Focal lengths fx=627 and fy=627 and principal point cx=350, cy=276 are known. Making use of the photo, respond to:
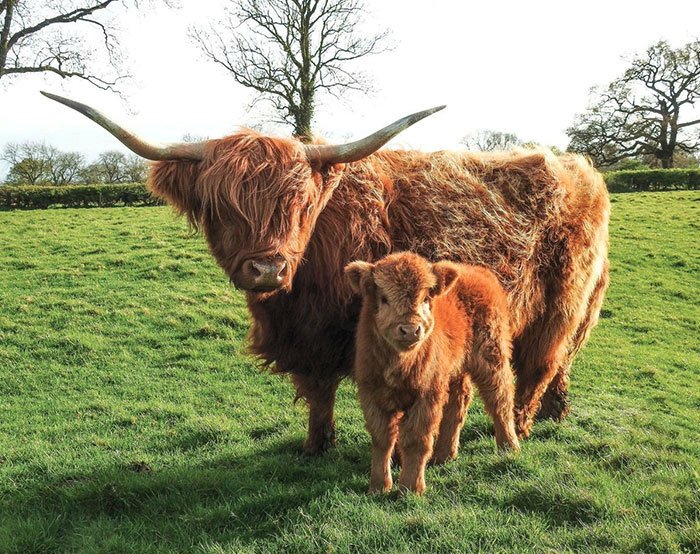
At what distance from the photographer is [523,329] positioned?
470 cm

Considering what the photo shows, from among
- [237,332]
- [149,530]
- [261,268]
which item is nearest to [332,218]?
[261,268]

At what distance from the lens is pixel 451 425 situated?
4.25m

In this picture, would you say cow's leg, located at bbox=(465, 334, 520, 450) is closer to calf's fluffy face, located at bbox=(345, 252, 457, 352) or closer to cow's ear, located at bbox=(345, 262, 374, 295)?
calf's fluffy face, located at bbox=(345, 252, 457, 352)

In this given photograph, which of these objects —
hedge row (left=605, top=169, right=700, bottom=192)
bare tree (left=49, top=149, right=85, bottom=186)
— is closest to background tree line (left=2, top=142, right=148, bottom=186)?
bare tree (left=49, top=149, right=85, bottom=186)

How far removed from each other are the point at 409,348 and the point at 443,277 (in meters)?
0.46

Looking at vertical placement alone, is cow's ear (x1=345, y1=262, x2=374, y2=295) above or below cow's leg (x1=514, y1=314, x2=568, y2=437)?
above

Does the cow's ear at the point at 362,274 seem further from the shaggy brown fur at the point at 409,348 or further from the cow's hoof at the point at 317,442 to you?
the cow's hoof at the point at 317,442

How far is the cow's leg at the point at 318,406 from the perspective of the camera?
14.4 ft

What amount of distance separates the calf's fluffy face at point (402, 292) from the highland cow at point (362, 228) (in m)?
0.46

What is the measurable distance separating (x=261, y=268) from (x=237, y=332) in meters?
5.88

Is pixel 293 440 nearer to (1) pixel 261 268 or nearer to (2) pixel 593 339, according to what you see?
(1) pixel 261 268

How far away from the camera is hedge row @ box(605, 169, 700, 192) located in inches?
1029

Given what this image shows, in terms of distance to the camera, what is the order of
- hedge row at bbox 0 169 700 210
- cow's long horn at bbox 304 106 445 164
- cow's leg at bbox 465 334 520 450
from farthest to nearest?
hedge row at bbox 0 169 700 210 → cow's leg at bbox 465 334 520 450 → cow's long horn at bbox 304 106 445 164

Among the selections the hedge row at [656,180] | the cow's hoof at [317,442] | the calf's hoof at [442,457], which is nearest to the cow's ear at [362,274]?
the calf's hoof at [442,457]
